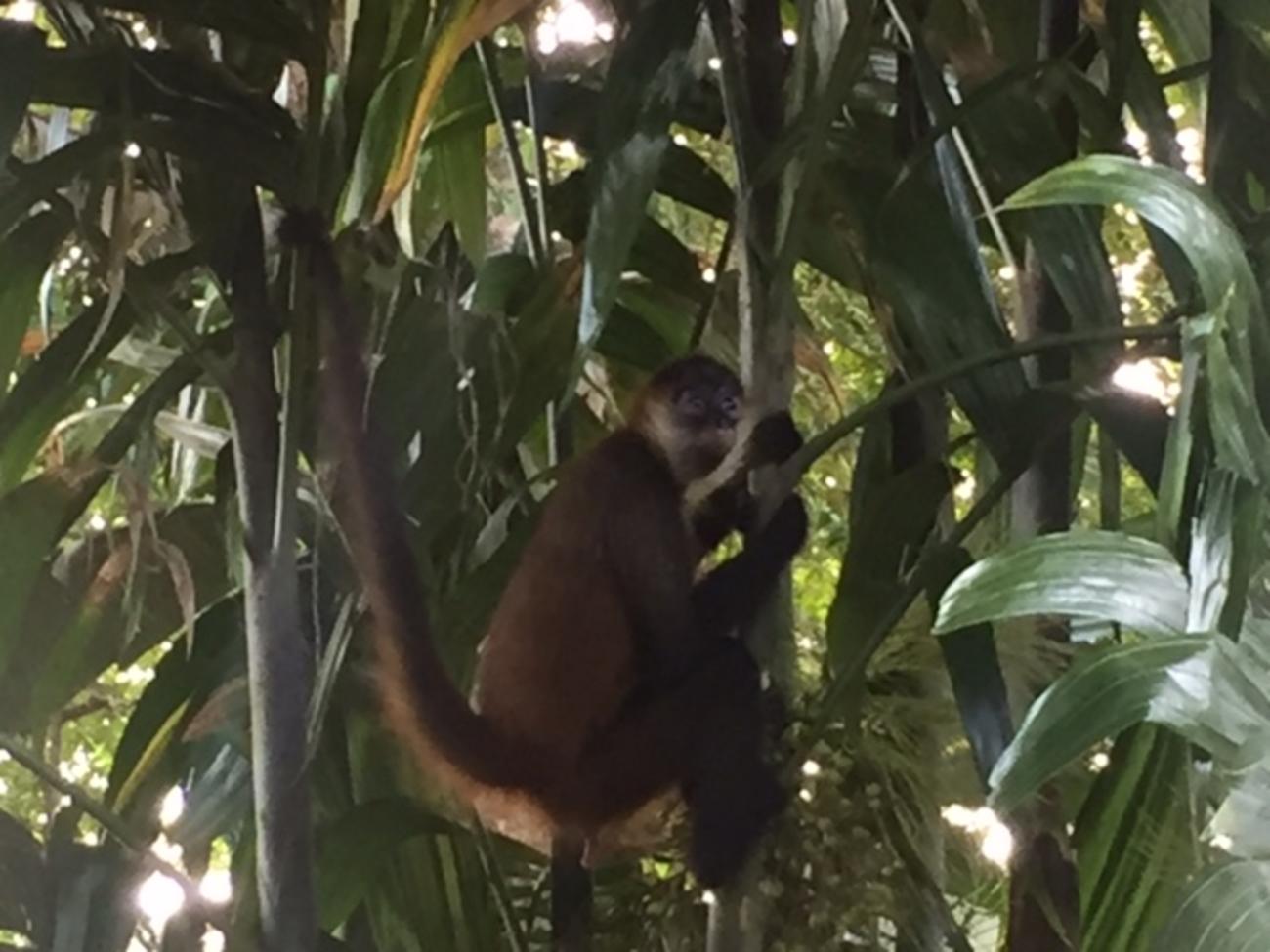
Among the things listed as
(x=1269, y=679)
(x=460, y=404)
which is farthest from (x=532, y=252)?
(x=1269, y=679)

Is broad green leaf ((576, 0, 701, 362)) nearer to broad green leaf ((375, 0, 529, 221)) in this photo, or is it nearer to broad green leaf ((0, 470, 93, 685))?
broad green leaf ((375, 0, 529, 221))

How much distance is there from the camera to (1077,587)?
15.4 inches

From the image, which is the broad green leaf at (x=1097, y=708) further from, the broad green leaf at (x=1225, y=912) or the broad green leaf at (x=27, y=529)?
the broad green leaf at (x=27, y=529)

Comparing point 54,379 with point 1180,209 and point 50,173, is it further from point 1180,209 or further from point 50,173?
point 1180,209

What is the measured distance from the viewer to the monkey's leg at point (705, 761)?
31.7 inches

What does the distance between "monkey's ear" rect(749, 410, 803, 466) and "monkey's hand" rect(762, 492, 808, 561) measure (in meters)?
0.03

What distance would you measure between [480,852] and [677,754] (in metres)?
0.14

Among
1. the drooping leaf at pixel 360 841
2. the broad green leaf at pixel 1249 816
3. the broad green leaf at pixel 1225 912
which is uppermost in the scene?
the drooping leaf at pixel 360 841

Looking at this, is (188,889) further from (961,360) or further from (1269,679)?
(1269,679)

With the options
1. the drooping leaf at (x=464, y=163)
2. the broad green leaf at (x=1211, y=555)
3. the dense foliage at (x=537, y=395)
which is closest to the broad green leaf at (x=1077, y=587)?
the broad green leaf at (x=1211, y=555)

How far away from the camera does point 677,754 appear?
3.15 feet

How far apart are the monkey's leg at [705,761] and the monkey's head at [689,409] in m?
0.19

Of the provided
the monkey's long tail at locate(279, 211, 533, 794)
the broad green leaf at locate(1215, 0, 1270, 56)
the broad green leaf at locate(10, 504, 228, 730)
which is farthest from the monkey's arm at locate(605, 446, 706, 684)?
the broad green leaf at locate(1215, 0, 1270, 56)

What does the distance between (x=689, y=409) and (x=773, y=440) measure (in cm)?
32
